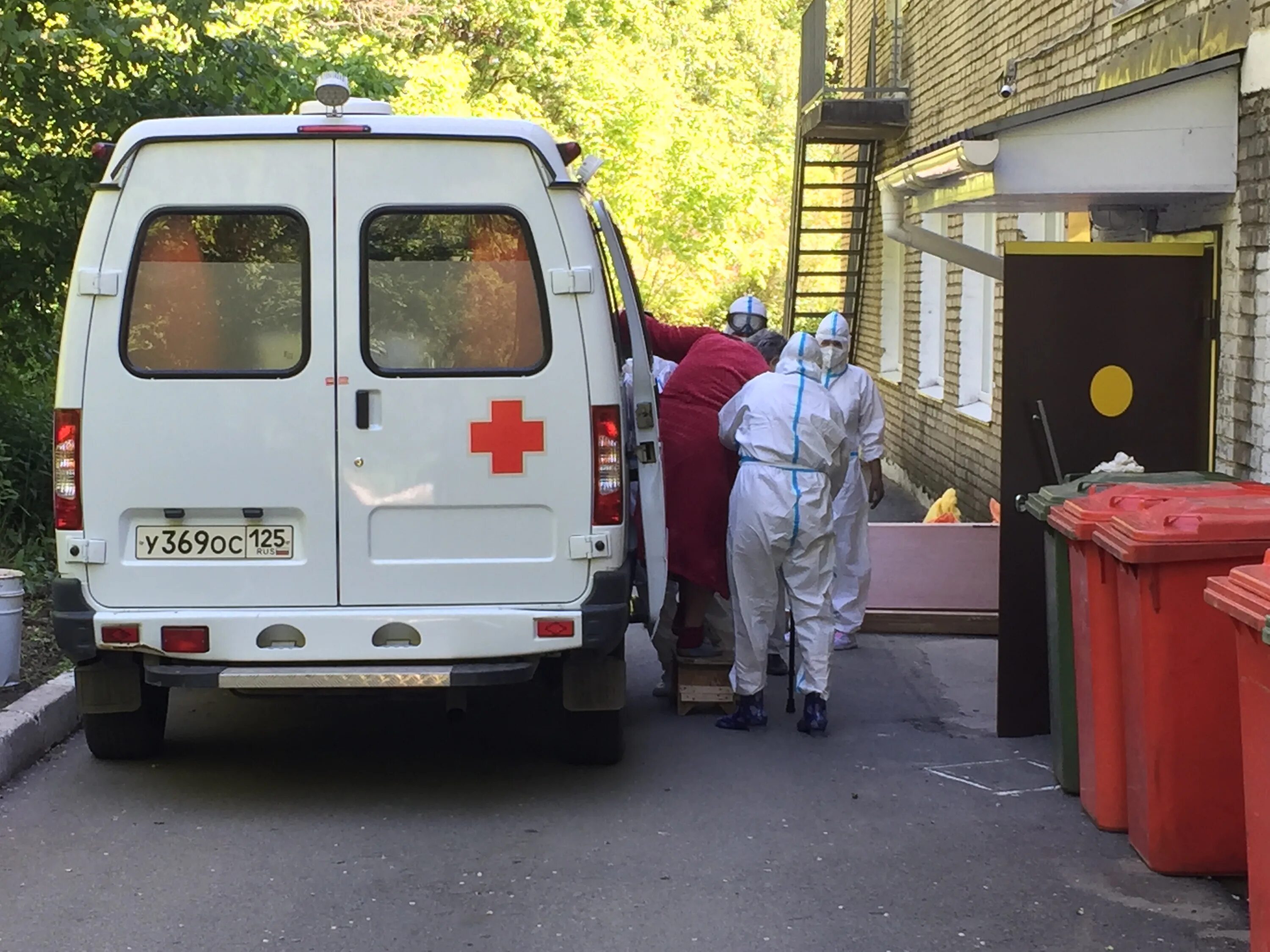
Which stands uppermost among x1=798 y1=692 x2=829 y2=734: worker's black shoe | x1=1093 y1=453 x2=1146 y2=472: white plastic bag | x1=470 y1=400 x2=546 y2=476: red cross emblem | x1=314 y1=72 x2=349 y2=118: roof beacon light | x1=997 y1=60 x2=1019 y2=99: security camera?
x1=997 y1=60 x2=1019 y2=99: security camera

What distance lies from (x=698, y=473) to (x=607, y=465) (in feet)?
5.31

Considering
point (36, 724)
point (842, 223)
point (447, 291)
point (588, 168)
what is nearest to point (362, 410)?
point (447, 291)

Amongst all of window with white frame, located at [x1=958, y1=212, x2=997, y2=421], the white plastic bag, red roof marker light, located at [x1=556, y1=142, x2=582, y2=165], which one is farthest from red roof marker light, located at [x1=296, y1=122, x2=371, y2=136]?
window with white frame, located at [x1=958, y1=212, x2=997, y2=421]

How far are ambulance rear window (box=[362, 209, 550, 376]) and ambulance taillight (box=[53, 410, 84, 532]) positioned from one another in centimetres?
98

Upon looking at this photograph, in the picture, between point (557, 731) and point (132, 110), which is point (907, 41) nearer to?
point (132, 110)

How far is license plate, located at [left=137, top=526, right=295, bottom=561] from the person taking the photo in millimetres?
5406

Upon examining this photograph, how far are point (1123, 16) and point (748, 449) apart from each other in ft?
11.5

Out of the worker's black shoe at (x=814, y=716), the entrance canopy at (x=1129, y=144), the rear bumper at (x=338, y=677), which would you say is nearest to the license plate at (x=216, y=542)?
the rear bumper at (x=338, y=677)

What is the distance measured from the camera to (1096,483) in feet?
18.9

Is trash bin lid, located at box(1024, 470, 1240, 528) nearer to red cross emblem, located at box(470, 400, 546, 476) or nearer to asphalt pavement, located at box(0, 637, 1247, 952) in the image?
A: asphalt pavement, located at box(0, 637, 1247, 952)

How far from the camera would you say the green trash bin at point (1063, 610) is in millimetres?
5605


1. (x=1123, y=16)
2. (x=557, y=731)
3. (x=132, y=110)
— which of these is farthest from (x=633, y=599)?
(x=132, y=110)

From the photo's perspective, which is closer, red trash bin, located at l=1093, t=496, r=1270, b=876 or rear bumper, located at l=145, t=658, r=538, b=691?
red trash bin, located at l=1093, t=496, r=1270, b=876

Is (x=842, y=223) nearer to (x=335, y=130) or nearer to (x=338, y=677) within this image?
Result: (x=335, y=130)
